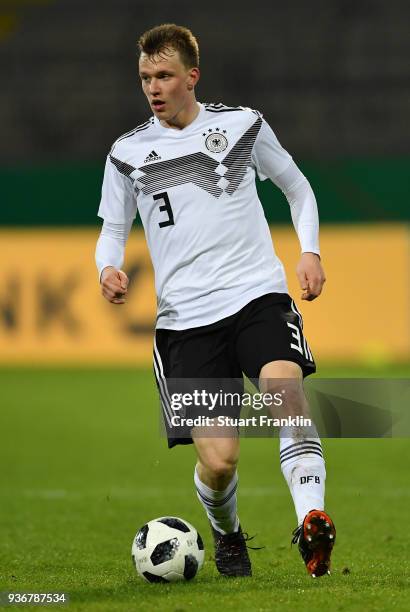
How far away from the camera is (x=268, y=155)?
187 inches

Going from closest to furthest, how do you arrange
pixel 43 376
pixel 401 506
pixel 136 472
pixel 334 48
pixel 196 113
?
pixel 196 113, pixel 401 506, pixel 136 472, pixel 43 376, pixel 334 48

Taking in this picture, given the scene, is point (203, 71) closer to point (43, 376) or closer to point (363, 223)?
point (363, 223)

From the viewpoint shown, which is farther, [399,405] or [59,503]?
[399,405]

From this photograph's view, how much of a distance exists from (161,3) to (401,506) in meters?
15.8

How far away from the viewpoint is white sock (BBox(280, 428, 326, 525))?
4.26 meters

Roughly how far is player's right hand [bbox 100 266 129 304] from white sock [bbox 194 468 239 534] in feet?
2.44

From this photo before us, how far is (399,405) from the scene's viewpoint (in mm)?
9445

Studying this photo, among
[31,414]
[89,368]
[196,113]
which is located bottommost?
[89,368]

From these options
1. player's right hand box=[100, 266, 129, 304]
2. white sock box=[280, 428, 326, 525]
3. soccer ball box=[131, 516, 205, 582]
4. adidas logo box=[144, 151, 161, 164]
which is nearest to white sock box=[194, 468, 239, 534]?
soccer ball box=[131, 516, 205, 582]

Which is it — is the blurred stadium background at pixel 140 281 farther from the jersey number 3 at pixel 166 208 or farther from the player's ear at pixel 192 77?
the player's ear at pixel 192 77

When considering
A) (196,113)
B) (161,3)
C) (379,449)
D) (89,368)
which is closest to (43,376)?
(89,368)

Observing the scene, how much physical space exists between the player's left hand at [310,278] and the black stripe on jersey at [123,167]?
0.76 metres

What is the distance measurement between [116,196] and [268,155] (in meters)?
0.60

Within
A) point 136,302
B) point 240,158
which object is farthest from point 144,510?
point 136,302
